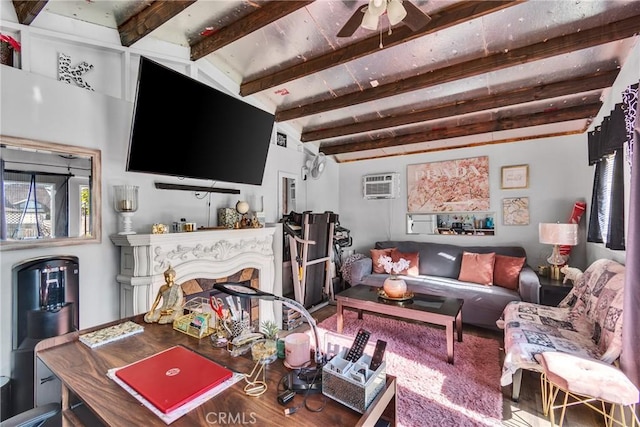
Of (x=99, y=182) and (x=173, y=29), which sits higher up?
(x=173, y=29)

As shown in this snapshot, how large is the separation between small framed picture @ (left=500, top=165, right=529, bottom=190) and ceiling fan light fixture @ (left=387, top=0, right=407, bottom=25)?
125 inches

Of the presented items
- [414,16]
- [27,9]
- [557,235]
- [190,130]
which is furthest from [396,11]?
[557,235]

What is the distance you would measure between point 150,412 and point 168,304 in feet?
2.50

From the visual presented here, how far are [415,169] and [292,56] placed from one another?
2.70 metres

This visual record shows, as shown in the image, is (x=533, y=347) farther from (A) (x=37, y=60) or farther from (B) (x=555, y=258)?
(A) (x=37, y=60)

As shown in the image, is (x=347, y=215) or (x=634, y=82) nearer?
(x=634, y=82)

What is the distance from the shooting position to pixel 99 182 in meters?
2.14

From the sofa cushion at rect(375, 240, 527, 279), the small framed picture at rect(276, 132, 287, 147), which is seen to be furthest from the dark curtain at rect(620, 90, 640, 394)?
the small framed picture at rect(276, 132, 287, 147)

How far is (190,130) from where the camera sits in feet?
7.51

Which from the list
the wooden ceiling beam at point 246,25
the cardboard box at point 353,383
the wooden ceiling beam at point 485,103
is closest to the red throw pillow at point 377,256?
the wooden ceiling beam at point 485,103

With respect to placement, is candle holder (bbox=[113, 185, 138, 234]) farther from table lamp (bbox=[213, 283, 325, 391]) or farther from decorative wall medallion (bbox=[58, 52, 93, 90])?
table lamp (bbox=[213, 283, 325, 391])

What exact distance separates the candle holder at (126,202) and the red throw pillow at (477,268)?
12.2 feet

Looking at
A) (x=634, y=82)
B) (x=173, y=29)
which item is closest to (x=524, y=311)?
(x=634, y=82)

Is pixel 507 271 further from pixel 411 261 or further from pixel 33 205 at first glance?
pixel 33 205
